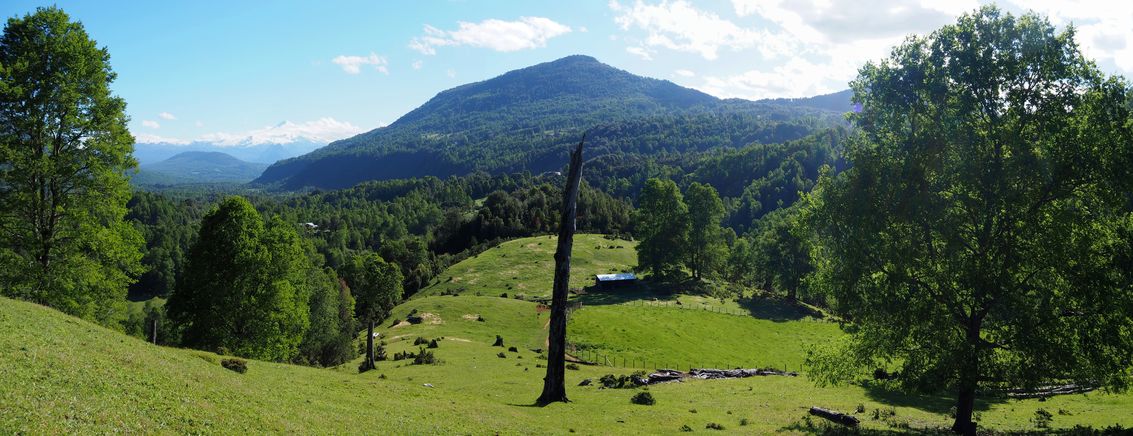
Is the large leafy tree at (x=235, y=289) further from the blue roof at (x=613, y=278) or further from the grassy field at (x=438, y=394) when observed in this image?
the blue roof at (x=613, y=278)

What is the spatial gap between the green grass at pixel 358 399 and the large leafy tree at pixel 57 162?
9552mm

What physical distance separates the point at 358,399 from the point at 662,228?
9261cm

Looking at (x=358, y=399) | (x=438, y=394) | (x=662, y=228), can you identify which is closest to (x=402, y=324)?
(x=438, y=394)

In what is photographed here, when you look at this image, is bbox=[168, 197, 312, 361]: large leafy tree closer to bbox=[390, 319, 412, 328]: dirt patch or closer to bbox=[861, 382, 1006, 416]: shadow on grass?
bbox=[390, 319, 412, 328]: dirt patch

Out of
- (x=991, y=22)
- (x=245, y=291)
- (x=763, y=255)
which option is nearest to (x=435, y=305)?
(x=245, y=291)

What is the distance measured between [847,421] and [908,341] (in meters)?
5.32

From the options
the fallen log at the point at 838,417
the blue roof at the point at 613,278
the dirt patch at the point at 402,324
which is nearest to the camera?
the fallen log at the point at 838,417

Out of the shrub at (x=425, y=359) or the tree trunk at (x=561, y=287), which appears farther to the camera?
the shrub at (x=425, y=359)

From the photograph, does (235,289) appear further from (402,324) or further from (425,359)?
(402,324)

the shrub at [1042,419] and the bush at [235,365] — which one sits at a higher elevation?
the bush at [235,365]

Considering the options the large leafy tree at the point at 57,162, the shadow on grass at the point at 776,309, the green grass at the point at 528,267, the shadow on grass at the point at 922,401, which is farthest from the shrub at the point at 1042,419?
the green grass at the point at 528,267

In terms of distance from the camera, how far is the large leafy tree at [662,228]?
113 meters

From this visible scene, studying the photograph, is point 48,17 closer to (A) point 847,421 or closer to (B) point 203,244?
(B) point 203,244

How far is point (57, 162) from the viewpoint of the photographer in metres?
32.0
